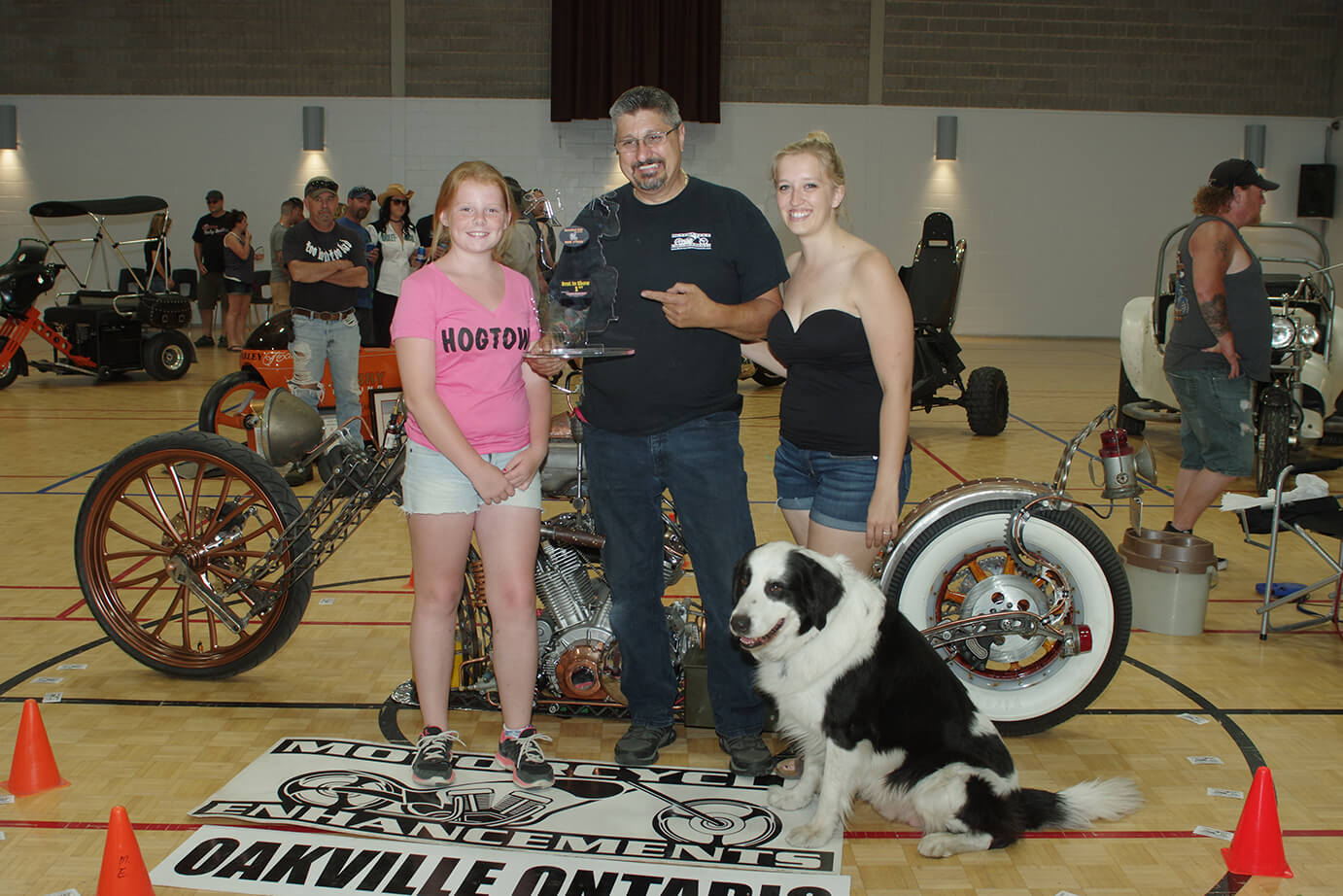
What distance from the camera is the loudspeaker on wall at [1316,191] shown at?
1686cm

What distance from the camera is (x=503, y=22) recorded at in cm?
1655

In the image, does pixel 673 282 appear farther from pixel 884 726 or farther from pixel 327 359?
pixel 327 359

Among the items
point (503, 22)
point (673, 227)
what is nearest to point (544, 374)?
point (673, 227)

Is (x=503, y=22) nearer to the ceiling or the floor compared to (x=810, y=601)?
nearer to the ceiling

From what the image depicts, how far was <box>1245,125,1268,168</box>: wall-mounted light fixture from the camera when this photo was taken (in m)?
16.8

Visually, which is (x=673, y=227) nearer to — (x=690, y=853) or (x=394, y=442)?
(x=394, y=442)

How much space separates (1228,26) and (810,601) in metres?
17.6

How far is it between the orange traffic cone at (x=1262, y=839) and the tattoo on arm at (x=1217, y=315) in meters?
2.62

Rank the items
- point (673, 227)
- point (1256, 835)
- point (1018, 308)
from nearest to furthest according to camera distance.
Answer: point (1256, 835)
point (673, 227)
point (1018, 308)

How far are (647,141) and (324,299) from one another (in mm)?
4294

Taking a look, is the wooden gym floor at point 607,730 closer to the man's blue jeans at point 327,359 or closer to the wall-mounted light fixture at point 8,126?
the man's blue jeans at point 327,359

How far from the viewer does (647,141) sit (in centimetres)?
269

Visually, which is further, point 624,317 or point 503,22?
point 503,22

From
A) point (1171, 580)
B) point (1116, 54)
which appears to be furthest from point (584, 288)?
point (1116, 54)
